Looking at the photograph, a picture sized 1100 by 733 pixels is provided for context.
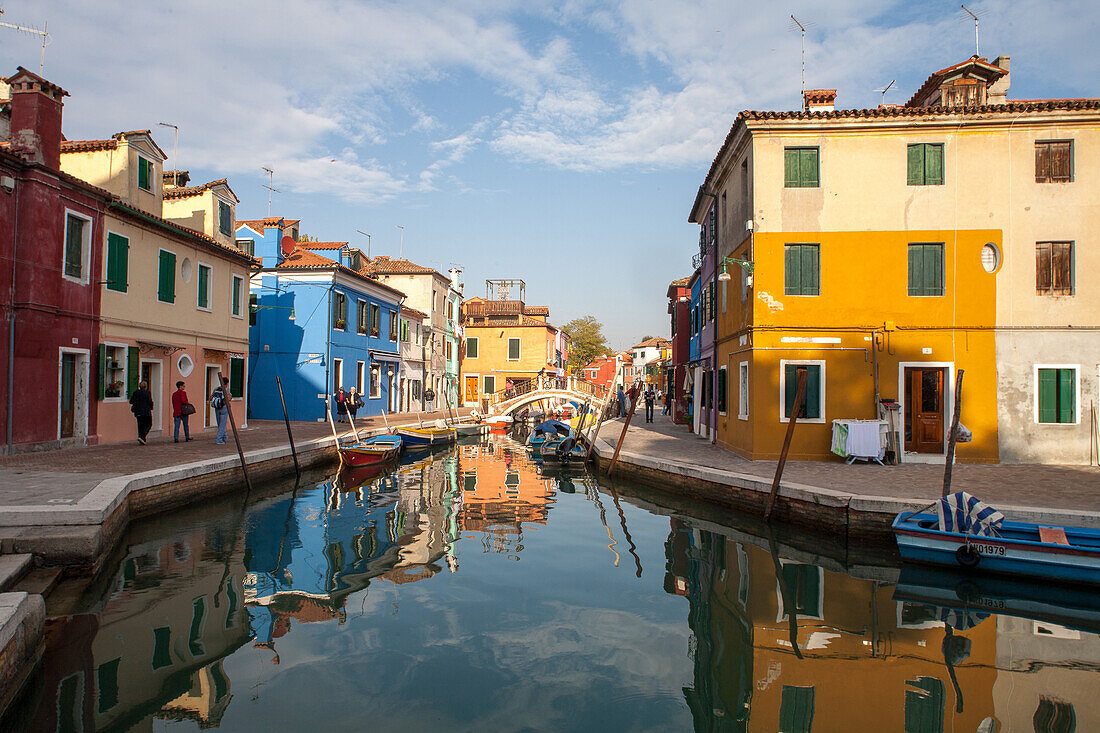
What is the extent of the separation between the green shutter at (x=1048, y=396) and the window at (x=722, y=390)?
7.08 metres

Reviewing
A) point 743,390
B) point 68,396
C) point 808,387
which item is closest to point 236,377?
point 68,396

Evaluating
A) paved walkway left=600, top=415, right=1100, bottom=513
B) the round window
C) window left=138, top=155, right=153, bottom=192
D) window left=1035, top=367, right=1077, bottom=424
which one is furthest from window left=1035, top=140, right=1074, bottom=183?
window left=138, top=155, right=153, bottom=192

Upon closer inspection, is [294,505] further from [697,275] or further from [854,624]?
[697,275]

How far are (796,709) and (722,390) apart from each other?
13879mm

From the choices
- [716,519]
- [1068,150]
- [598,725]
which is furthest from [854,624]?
[1068,150]

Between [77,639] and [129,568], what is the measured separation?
2609 millimetres

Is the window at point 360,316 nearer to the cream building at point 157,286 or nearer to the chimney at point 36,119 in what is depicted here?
the cream building at point 157,286

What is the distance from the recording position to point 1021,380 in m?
14.6

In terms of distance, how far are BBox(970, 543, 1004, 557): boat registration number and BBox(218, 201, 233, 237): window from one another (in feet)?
72.4

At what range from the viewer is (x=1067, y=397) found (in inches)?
572

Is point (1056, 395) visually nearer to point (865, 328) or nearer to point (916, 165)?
point (865, 328)

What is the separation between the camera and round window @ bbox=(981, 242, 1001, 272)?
14.8m

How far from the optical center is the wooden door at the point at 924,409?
1473 cm

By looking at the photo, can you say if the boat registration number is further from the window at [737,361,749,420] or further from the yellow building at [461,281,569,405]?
the yellow building at [461,281,569,405]
